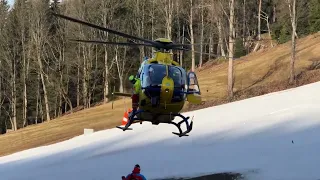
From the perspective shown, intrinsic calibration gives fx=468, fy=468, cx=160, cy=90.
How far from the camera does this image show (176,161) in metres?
21.4

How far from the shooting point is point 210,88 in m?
43.8

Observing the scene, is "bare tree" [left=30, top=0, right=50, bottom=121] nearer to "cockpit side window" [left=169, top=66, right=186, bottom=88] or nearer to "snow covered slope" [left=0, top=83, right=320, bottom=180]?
"snow covered slope" [left=0, top=83, right=320, bottom=180]

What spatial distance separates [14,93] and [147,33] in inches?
739

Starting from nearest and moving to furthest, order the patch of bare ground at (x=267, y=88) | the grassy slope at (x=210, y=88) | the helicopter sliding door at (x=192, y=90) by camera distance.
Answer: the helicopter sliding door at (x=192, y=90) → the patch of bare ground at (x=267, y=88) → the grassy slope at (x=210, y=88)

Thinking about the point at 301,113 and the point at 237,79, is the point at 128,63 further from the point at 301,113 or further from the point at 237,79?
the point at 301,113

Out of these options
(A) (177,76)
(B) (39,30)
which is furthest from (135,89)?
(B) (39,30)

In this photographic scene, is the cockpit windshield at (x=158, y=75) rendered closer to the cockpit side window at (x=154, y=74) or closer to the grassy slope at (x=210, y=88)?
the cockpit side window at (x=154, y=74)

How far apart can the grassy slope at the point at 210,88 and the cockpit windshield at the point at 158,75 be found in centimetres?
1886

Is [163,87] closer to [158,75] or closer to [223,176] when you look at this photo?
[158,75]

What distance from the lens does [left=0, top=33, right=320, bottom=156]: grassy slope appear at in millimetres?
36438

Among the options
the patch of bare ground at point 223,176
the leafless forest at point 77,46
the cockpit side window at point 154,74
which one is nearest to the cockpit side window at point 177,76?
the cockpit side window at point 154,74

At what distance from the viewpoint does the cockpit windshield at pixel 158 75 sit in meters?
13.0

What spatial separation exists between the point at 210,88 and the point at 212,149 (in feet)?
72.1

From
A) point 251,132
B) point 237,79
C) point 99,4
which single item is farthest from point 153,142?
point 99,4
